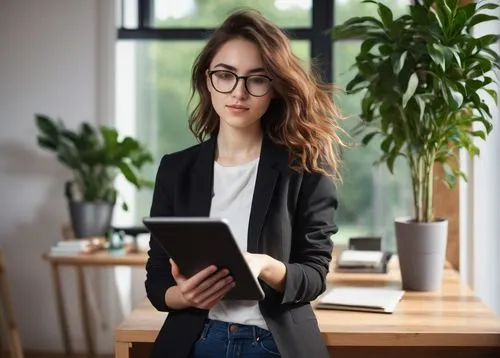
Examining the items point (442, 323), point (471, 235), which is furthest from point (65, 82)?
point (442, 323)

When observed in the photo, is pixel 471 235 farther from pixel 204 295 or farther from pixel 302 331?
pixel 204 295

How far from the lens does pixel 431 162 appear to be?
284 cm

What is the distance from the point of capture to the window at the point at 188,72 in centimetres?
482

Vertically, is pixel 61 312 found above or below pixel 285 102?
below

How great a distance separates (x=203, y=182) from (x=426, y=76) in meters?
1.06

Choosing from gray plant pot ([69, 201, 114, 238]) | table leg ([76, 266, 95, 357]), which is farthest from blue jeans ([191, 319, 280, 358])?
table leg ([76, 266, 95, 357])

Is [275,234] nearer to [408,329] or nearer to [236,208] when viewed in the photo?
[236,208]

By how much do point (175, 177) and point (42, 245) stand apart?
3.10 metres

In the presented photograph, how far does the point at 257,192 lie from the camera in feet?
6.38

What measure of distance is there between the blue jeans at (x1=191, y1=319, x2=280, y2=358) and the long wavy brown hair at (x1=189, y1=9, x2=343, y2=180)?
39cm

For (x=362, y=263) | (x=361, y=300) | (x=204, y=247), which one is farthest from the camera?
(x=362, y=263)

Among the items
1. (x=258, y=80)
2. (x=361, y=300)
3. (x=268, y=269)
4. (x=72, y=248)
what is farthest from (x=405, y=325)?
Answer: (x=72, y=248)

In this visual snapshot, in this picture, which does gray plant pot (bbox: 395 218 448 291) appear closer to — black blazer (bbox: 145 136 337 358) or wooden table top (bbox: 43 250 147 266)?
black blazer (bbox: 145 136 337 358)

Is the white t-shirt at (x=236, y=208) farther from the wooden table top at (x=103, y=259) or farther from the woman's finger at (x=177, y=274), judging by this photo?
the wooden table top at (x=103, y=259)
